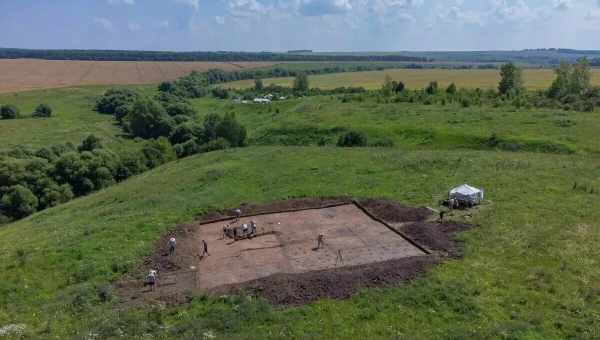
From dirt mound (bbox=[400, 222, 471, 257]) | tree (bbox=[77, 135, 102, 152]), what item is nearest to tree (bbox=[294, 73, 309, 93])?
tree (bbox=[77, 135, 102, 152])

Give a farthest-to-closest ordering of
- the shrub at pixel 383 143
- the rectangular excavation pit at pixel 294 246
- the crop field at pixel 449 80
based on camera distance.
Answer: the crop field at pixel 449 80
the shrub at pixel 383 143
the rectangular excavation pit at pixel 294 246

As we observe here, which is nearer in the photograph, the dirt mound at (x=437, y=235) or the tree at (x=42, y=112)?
the dirt mound at (x=437, y=235)

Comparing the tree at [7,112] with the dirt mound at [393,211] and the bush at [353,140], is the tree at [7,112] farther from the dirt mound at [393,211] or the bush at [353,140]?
the dirt mound at [393,211]

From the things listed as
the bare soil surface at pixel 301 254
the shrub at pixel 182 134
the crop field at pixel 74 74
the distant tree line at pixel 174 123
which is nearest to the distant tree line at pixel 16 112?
the distant tree line at pixel 174 123

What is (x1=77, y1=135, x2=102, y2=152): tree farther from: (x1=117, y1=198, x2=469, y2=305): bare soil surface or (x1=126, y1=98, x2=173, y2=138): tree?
(x1=117, y1=198, x2=469, y2=305): bare soil surface

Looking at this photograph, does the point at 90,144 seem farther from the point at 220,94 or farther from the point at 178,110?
the point at 220,94
